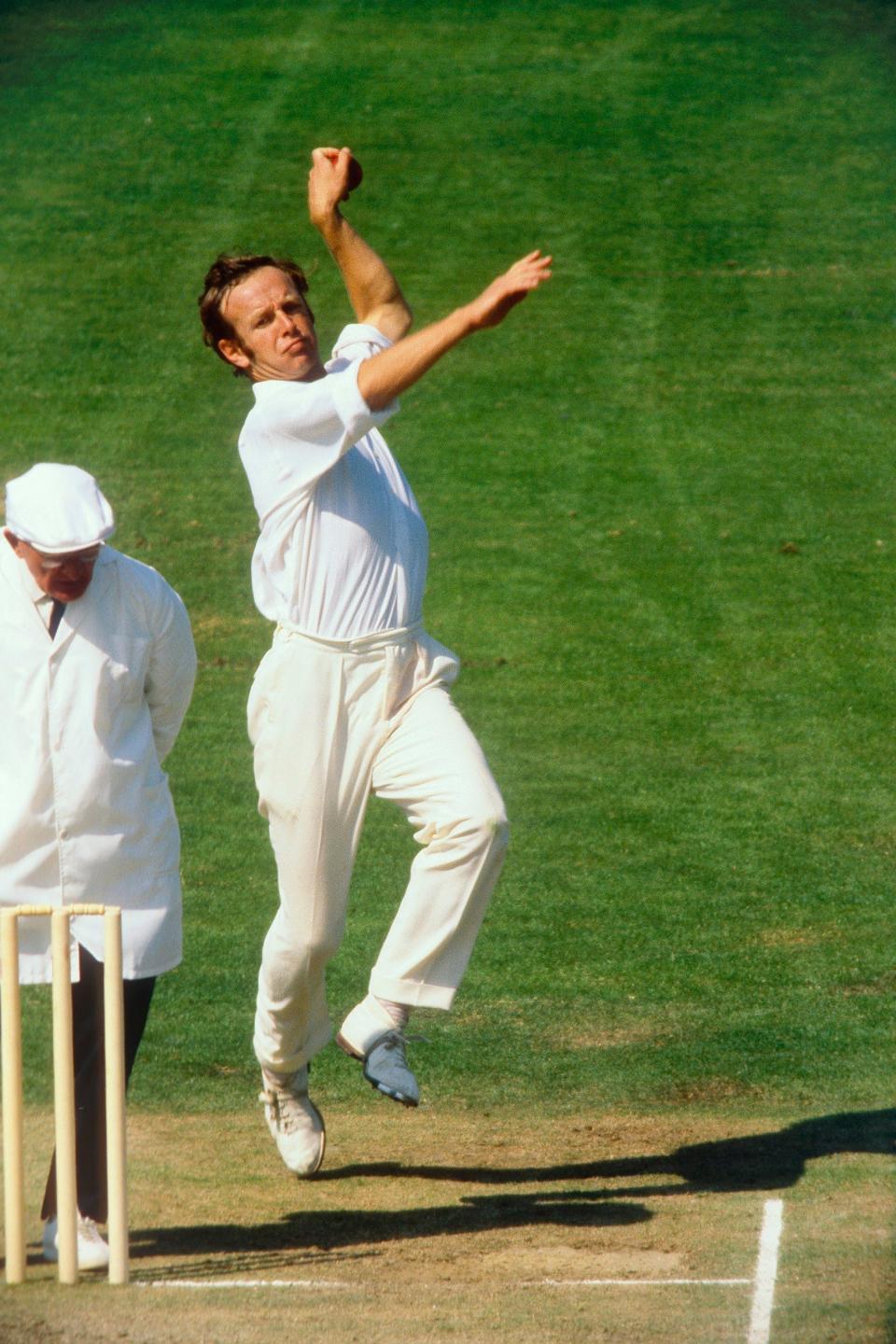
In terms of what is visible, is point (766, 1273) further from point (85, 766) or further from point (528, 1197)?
point (85, 766)

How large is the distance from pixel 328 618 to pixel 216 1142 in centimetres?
174

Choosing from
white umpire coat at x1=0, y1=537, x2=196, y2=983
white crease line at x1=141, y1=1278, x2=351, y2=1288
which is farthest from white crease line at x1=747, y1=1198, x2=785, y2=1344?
white umpire coat at x1=0, y1=537, x2=196, y2=983

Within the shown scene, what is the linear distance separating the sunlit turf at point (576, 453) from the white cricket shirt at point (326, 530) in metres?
1.87

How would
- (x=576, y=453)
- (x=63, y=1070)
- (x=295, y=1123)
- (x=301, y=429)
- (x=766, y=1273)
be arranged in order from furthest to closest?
(x=576, y=453) < (x=295, y=1123) < (x=301, y=429) < (x=766, y=1273) < (x=63, y=1070)

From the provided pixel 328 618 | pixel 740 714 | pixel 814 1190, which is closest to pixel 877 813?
pixel 740 714

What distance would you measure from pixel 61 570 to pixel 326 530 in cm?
81

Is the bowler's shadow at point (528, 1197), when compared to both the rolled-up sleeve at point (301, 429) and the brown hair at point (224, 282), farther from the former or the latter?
the brown hair at point (224, 282)

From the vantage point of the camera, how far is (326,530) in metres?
5.27

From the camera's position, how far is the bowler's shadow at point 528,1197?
5062mm

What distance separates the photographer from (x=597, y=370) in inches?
653

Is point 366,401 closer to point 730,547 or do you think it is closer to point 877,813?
point 877,813

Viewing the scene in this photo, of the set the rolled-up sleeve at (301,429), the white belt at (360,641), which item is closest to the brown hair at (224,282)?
the rolled-up sleeve at (301,429)

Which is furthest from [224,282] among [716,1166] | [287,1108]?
[716,1166]

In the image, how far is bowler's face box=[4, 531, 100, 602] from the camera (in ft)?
15.5
